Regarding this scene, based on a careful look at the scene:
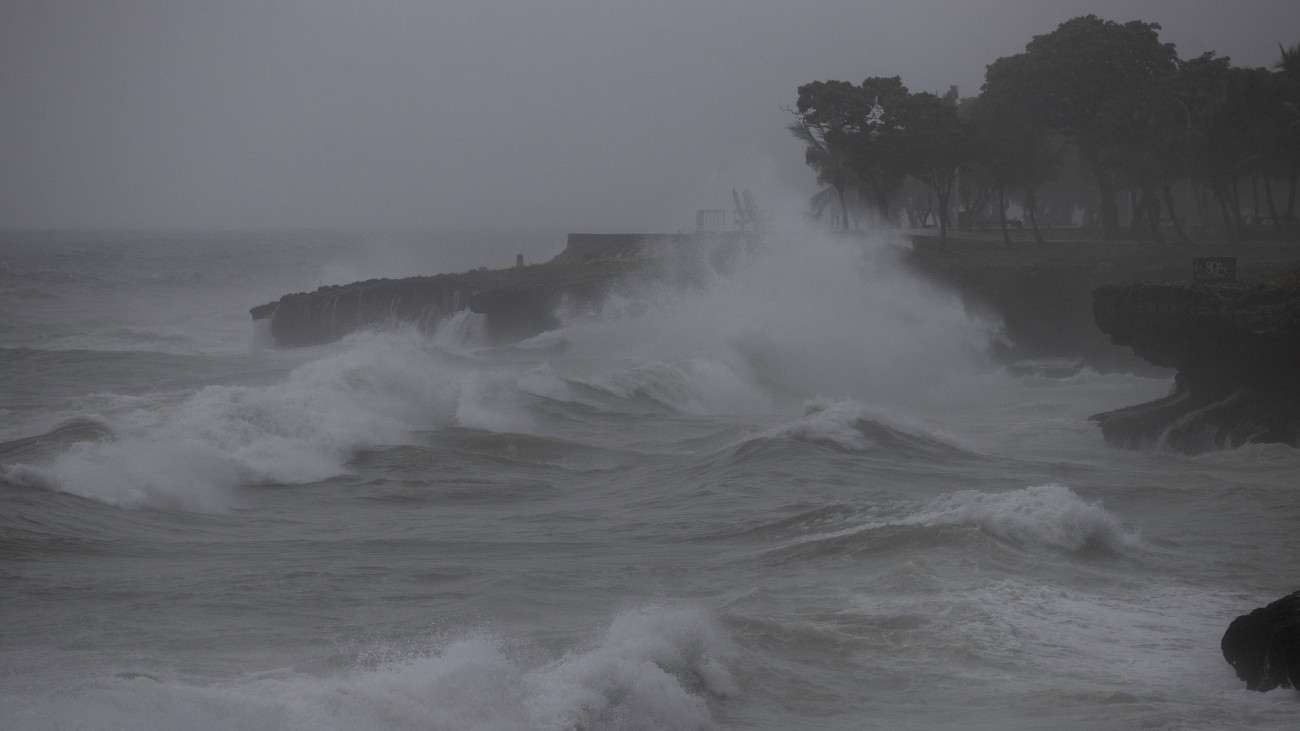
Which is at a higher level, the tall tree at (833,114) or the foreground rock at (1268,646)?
the tall tree at (833,114)

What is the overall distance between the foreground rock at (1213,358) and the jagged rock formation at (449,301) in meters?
21.4

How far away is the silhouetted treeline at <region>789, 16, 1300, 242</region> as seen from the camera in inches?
1484

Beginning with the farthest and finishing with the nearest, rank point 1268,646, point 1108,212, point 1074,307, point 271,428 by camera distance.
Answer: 1. point 1108,212
2. point 1074,307
3. point 271,428
4. point 1268,646

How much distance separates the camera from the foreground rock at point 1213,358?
1825cm

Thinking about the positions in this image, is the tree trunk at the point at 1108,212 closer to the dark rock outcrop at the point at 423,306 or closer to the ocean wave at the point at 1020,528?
the dark rock outcrop at the point at 423,306

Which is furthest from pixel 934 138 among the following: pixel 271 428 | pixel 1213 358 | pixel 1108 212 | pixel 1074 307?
pixel 271 428

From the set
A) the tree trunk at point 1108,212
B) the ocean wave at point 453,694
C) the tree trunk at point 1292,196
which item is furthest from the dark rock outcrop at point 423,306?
the ocean wave at point 453,694

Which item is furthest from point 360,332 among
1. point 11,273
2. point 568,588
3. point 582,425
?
point 11,273

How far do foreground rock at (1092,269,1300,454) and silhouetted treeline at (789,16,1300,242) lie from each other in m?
19.1

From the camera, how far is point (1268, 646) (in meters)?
7.26

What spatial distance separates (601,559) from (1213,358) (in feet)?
42.5

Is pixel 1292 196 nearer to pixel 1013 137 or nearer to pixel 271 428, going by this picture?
pixel 1013 137

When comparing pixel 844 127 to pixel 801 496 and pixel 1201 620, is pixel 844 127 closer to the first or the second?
pixel 801 496

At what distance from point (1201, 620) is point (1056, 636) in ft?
4.00
